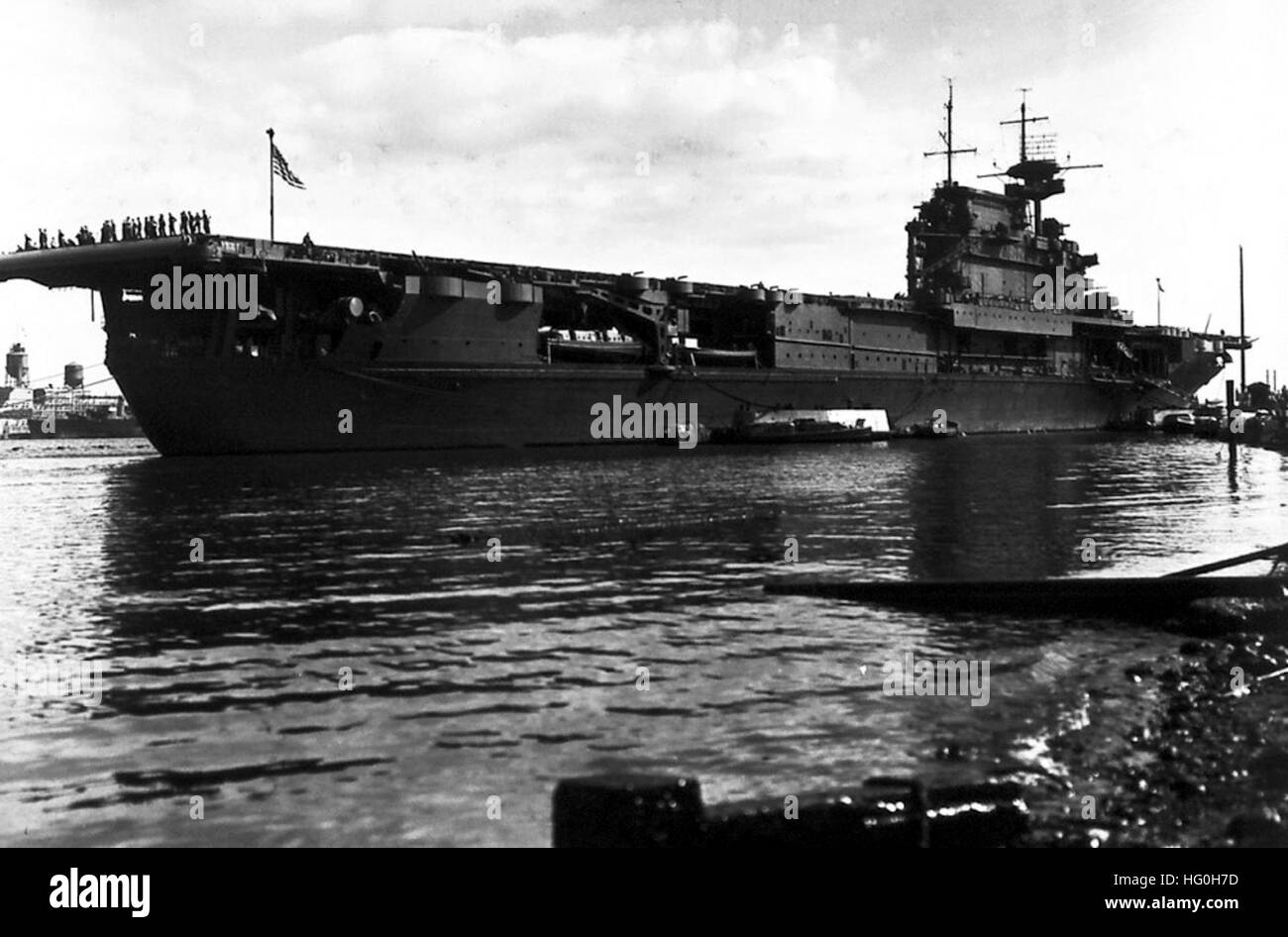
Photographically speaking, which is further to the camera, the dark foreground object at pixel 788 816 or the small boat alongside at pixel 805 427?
the small boat alongside at pixel 805 427

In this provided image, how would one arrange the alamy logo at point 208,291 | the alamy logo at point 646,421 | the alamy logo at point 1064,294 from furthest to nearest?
the alamy logo at point 1064,294
the alamy logo at point 646,421
the alamy logo at point 208,291

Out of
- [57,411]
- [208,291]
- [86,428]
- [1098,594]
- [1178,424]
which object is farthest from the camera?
[57,411]

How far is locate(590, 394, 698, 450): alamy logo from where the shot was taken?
4875cm

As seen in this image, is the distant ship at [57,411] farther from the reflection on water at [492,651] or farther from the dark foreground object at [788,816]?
the dark foreground object at [788,816]

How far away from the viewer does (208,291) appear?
3928 centimetres

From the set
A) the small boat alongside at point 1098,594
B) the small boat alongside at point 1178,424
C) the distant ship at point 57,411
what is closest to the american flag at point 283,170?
the small boat alongside at point 1098,594

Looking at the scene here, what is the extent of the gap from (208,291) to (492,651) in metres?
33.4

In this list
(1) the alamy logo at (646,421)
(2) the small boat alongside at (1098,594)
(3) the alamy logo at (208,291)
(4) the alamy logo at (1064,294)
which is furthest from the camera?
(4) the alamy logo at (1064,294)

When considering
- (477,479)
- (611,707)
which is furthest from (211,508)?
(611,707)

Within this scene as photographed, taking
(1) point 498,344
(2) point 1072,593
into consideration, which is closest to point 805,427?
(1) point 498,344

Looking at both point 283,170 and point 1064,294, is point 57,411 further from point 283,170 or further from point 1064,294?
point 1064,294

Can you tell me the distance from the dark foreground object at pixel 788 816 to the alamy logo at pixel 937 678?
2918 mm
